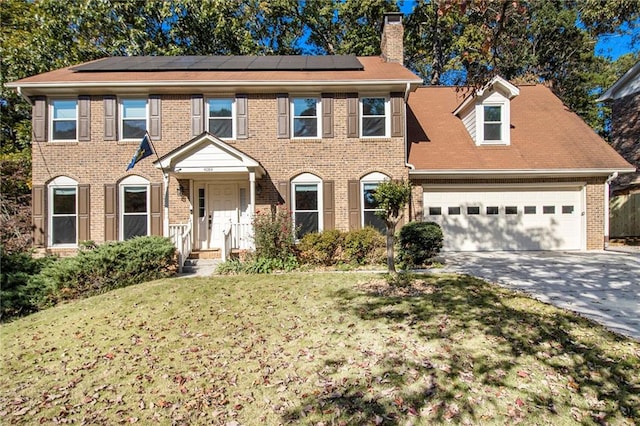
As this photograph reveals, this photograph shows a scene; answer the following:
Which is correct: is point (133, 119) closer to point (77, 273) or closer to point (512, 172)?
point (77, 273)

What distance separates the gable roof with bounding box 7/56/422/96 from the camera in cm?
1078

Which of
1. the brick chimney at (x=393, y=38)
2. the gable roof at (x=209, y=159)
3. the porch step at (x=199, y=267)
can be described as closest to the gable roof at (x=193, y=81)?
the brick chimney at (x=393, y=38)

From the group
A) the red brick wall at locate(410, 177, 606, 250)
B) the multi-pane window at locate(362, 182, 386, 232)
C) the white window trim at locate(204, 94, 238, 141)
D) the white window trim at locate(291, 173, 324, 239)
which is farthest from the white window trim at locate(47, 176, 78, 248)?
the red brick wall at locate(410, 177, 606, 250)

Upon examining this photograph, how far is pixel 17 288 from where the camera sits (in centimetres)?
709

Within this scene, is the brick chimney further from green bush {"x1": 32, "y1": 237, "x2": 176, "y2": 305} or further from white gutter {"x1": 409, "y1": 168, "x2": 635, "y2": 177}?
green bush {"x1": 32, "y1": 237, "x2": 176, "y2": 305}

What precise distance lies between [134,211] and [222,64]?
20.6ft

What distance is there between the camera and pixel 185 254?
9906 millimetres

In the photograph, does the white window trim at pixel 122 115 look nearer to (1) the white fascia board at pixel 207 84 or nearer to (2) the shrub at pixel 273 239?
(1) the white fascia board at pixel 207 84

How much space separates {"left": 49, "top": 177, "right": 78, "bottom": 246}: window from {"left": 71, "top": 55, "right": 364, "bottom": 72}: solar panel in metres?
4.15

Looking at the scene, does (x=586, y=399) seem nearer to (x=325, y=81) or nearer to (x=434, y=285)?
(x=434, y=285)

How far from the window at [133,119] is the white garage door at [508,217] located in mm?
9922

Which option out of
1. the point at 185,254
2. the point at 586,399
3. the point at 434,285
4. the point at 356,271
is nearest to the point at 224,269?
the point at 185,254

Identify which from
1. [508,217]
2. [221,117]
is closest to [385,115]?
[221,117]

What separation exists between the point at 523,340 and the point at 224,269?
677 centimetres
